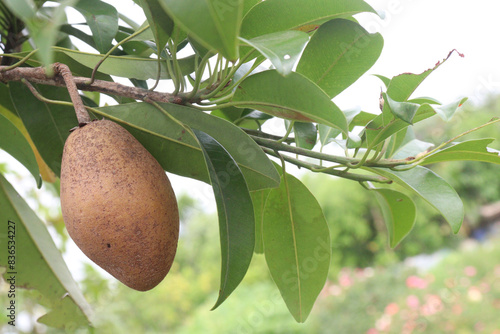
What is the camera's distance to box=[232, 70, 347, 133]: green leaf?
1.25 feet

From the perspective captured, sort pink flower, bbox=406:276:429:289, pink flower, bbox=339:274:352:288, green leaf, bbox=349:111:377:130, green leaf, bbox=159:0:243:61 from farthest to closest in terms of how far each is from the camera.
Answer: pink flower, bbox=339:274:352:288 → pink flower, bbox=406:276:429:289 → green leaf, bbox=349:111:377:130 → green leaf, bbox=159:0:243:61

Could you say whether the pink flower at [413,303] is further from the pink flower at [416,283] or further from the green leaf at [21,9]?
the green leaf at [21,9]

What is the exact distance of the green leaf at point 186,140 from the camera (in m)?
0.46

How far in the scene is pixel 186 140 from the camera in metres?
0.48

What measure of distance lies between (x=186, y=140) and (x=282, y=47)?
0.58 ft

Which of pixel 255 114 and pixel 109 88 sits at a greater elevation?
pixel 109 88

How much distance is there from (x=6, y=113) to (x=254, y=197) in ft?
1.13

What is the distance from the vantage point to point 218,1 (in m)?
0.28

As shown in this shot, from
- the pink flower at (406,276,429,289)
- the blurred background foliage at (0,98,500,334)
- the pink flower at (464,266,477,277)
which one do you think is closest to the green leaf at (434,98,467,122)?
the blurred background foliage at (0,98,500,334)

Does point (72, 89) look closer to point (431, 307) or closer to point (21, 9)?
point (21, 9)

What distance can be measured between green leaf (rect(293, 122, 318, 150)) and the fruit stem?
0.72 feet

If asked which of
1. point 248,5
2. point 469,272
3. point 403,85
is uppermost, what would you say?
point 248,5

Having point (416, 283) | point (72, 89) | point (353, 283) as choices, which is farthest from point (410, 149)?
point (353, 283)

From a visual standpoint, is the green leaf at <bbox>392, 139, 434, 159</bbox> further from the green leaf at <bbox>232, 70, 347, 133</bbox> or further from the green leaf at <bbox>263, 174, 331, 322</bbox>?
the green leaf at <bbox>232, 70, 347, 133</bbox>
